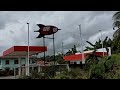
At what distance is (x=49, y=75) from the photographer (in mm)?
13594

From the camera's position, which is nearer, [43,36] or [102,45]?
[43,36]
